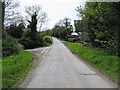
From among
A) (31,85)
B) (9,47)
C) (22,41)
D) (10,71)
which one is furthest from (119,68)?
(22,41)

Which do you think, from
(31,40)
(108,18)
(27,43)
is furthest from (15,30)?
(108,18)

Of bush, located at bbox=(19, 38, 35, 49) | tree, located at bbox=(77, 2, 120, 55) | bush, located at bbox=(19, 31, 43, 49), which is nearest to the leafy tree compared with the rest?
bush, located at bbox=(19, 31, 43, 49)

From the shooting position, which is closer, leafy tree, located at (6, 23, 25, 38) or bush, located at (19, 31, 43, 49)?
bush, located at (19, 31, 43, 49)

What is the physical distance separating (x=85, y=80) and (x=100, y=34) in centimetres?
1036

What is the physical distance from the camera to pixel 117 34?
53.4 feet

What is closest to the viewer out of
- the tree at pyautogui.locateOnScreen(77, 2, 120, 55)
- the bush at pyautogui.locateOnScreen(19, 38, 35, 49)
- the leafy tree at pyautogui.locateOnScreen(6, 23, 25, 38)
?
the tree at pyautogui.locateOnScreen(77, 2, 120, 55)

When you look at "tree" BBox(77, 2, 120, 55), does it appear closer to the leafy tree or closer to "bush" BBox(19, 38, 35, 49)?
"bush" BBox(19, 38, 35, 49)

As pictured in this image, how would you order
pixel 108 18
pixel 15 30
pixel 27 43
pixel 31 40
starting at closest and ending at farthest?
1. pixel 108 18
2. pixel 27 43
3. pixel 31 40
4. pixel 15 30

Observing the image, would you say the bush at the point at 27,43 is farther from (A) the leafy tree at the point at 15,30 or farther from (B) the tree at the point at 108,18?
(B) the tree at the point at 108,18

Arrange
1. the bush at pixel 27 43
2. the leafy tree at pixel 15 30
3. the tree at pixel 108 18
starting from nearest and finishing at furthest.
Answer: the tree at pixel 108 18 → the bush at pixel 27 43 → the leafy tree at pixel 15 30

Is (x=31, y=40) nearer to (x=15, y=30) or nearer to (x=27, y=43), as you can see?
(x=27, y=43)

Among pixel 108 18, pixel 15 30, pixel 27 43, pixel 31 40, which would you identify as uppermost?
pixel 108 18

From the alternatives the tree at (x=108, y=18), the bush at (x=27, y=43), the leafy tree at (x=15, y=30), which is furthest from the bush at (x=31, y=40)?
the tree at (x=108, y=18)

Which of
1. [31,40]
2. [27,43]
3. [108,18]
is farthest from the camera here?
[31,40]
